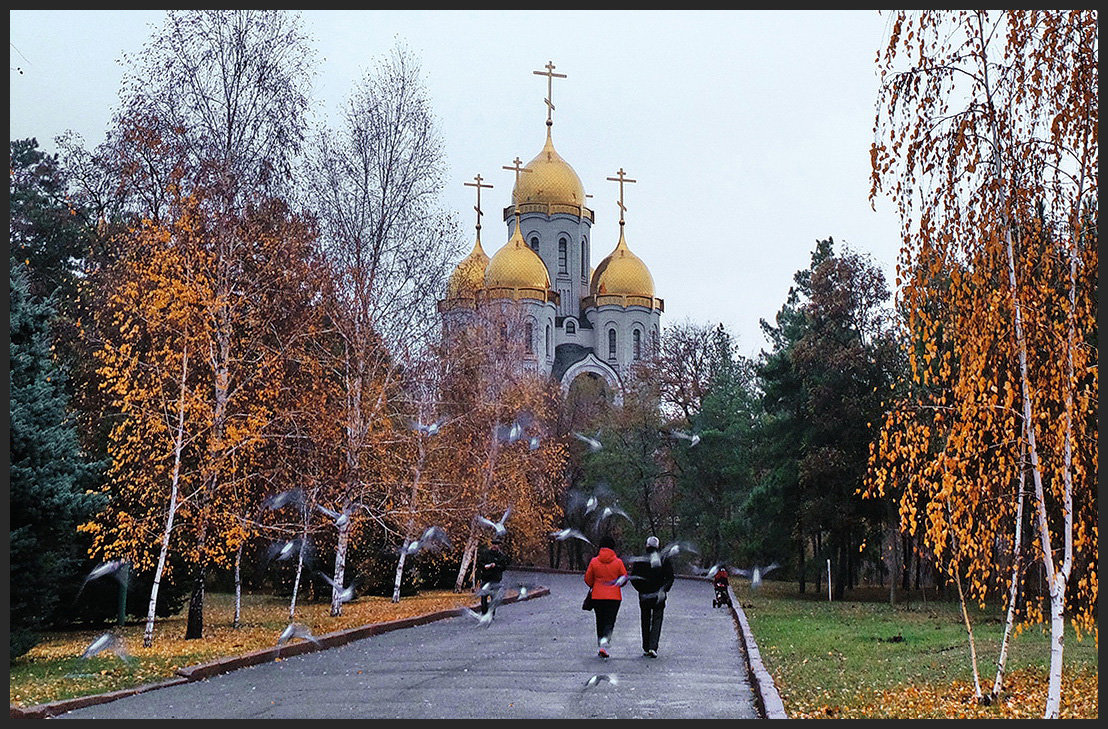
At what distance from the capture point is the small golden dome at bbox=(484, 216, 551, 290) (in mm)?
71438

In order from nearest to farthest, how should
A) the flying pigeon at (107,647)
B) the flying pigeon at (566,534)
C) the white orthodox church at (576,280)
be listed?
the flying pigeon at (107,647), the flying pigeon at (566,534), the white orthodox church at (576,280)

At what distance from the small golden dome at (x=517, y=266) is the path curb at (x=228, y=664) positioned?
52.1 metres

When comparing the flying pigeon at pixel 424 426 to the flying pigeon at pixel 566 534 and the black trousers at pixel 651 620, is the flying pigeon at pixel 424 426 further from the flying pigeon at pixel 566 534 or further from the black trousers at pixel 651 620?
the black trousers at pixel 651 620

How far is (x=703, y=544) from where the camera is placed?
45750mm

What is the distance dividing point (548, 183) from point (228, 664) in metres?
67.5

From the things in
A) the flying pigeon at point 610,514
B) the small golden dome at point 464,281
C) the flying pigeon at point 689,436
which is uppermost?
the small golden dome at point 464,281

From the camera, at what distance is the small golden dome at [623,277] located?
78625 millimetres

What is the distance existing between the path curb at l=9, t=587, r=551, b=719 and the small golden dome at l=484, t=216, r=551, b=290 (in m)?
52.1

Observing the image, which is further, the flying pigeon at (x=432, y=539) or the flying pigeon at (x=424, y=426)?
the flying pigeon at (x=432, y=539)

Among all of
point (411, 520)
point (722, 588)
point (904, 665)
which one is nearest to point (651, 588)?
point (904, 665)

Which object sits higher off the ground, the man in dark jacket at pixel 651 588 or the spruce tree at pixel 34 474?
the spruce tree at pixel 34 474

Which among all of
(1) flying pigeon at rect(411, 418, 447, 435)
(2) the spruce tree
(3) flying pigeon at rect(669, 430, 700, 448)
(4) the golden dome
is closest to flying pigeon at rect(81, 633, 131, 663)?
(2) the spruce tree

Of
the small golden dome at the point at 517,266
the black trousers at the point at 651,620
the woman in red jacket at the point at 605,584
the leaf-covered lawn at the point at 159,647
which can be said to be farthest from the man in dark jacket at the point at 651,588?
the small golden dome at the point at 517,266

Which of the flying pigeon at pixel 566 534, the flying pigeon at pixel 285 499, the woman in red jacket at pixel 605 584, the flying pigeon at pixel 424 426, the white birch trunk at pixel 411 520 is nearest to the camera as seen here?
the woman in red jacket at pixel 605 584
